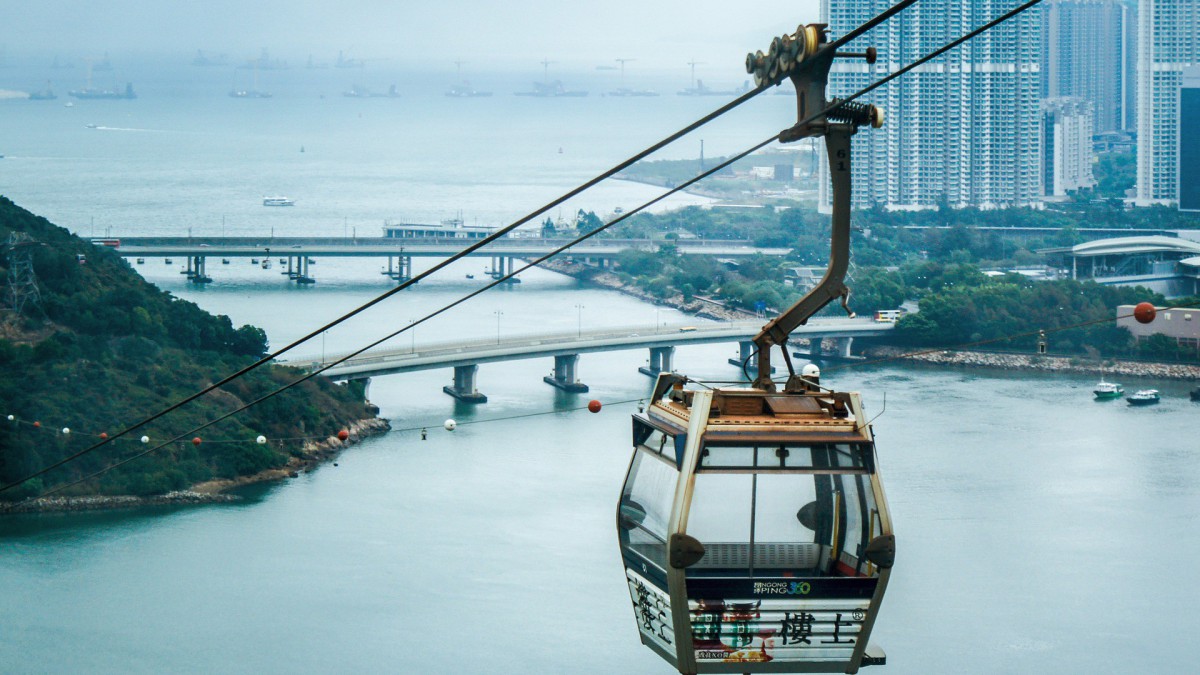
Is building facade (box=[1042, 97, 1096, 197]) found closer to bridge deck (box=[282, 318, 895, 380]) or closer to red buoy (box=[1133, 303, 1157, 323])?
bridge deck (box=[282, 318, 895, 380])

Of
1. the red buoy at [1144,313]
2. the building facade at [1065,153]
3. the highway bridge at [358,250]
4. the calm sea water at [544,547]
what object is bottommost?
the calm sea water at [544,547]

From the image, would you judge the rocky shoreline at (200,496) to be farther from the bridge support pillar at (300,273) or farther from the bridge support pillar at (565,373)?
the bridge support pillar at (300,273)

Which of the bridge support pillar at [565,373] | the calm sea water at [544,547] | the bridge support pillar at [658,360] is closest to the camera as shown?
the calm sea water at [544,547]

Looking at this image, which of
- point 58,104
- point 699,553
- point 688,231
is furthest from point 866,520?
point 58,104

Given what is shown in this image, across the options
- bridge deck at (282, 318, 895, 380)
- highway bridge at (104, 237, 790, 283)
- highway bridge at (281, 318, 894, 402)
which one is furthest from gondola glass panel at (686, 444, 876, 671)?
highway bridge at (104, 237, 790, 283)

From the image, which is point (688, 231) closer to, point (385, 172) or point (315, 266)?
point (315, 266)

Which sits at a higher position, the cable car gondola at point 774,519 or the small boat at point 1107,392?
the cable car gondola at point 774,519

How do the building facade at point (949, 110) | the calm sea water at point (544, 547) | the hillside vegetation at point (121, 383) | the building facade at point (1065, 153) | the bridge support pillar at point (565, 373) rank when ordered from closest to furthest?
the calm sea water at point (544, 547)
the hillside vegetation at point (121, 383)
the bridge support pillar at point (565, 373)
the building facade at point (949, 110)
the building facade at point (1065, 153)

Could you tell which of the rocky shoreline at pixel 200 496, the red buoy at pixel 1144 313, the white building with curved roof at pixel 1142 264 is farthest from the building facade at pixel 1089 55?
the red buoy at pixel 1144 313
